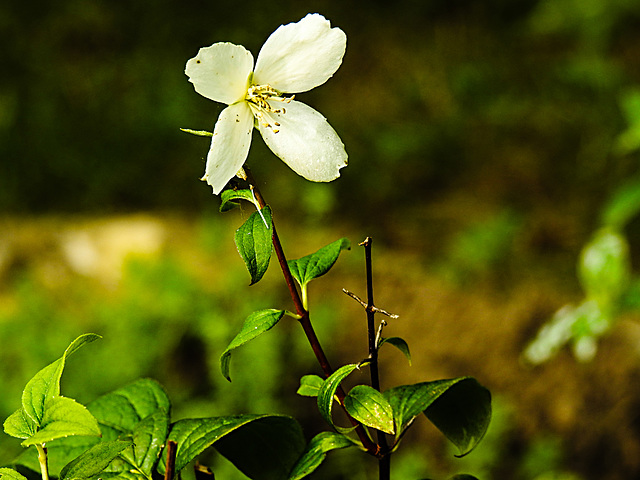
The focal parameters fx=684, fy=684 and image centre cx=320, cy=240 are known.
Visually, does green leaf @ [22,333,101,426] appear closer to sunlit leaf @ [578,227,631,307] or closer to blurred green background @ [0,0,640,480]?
sunlit leaf @ [578,227,631,307]

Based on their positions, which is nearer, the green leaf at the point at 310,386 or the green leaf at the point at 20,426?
the green leaf at the point at 20,426

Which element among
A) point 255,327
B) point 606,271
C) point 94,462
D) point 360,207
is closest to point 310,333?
point 255,327

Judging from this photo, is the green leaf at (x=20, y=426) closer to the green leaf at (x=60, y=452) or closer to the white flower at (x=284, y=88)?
the green leaf at (x=60, y=452)

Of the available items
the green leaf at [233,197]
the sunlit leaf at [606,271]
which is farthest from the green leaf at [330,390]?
the sunlit leaf at [606,271]

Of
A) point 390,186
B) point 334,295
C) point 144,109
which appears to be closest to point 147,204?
point 144,109

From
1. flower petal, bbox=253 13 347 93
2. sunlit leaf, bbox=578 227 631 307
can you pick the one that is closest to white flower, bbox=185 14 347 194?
flower petal, bbox=253 13 347 93

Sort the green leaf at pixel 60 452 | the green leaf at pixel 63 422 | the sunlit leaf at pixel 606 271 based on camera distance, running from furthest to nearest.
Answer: the sunlit leaf at pixel 606 271 → the green leaf at pixel 60 452 → the green leaf at pixel 63 422

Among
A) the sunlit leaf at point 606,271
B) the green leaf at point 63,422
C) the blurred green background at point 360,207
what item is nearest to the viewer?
the green leaf at point 63,422
